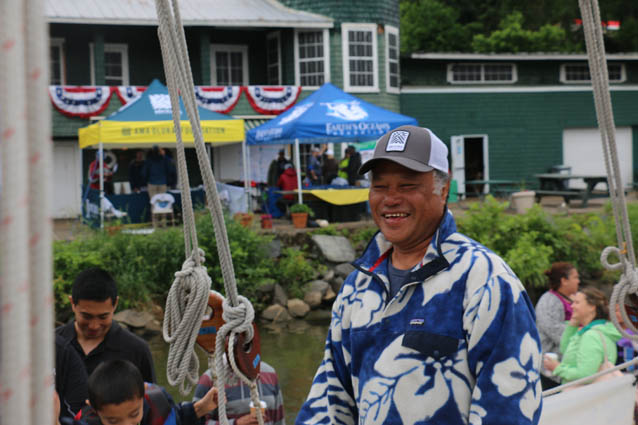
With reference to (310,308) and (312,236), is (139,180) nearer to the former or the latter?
(312,236)

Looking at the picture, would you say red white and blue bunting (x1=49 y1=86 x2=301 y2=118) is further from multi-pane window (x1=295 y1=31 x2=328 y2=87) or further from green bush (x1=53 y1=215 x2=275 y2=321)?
Answer: green bush (x1=53 y1=215 x2=275 y2=321)

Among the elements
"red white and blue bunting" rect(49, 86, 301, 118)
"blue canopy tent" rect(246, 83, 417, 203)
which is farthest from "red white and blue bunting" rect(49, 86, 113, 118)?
"blue canopy tent" rect(246, 83, 417, 203)

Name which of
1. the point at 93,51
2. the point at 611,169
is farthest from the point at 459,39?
the point at 611,169

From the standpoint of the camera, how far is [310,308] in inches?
488

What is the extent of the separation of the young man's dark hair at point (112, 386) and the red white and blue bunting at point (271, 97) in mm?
16422

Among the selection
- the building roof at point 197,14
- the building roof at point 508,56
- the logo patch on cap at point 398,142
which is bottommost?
the logo patch on cap at point 398,142

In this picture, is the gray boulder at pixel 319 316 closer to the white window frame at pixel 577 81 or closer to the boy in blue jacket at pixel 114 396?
the boy in blue jacket at pixel 114 396

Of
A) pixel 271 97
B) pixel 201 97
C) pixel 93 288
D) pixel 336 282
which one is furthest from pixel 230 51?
pixel 93 288

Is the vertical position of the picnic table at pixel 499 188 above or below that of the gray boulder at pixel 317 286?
above

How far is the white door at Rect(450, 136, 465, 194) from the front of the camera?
20.3 metres

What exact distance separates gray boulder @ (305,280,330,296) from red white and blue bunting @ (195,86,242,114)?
23.1 ft

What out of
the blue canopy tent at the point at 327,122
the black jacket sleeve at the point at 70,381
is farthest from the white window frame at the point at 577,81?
the black jacket sleeve at the point at 70,381

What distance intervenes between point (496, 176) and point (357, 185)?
25.5 feet

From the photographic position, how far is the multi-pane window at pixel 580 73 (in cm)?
2264
